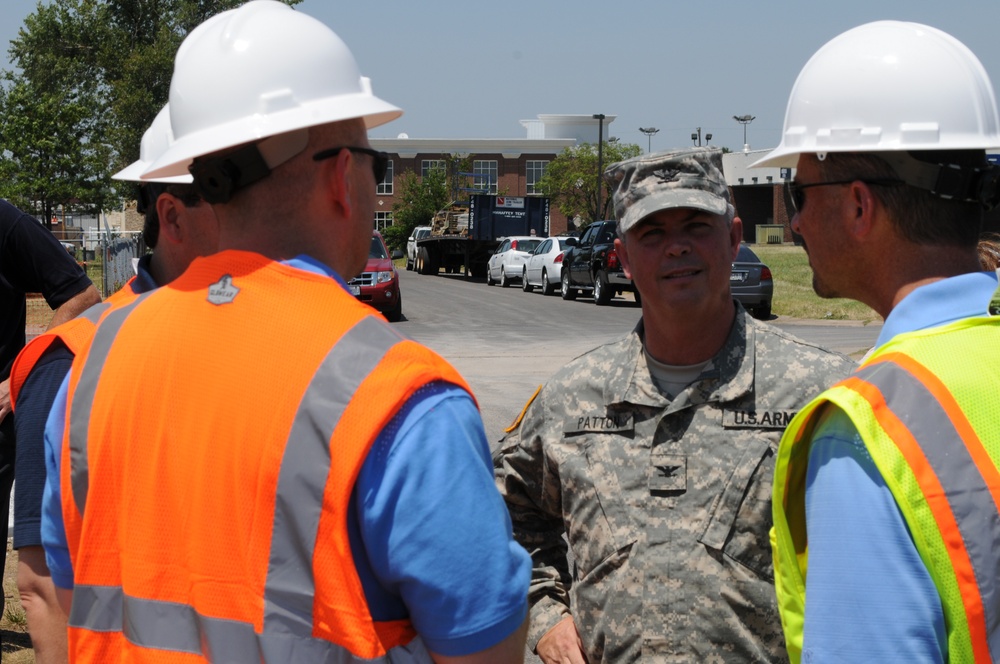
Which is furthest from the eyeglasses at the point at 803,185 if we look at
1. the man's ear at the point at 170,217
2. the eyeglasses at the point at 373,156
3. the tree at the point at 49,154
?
the tree at the point at 49,154

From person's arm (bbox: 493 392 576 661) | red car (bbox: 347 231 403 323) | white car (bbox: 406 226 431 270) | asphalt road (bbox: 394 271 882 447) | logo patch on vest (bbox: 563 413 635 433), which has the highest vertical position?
logo patch on vest (bbox: 563 413 635 433)

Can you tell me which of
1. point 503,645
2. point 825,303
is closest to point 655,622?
point 503,645

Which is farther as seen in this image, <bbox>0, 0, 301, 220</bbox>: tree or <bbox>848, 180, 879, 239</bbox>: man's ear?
<bbox>0, 0, 301, 220</bbox>: tree

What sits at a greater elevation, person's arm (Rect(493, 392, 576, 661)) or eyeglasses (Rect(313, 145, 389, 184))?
eyeglasses (Rect(313, 145, 389, 184))

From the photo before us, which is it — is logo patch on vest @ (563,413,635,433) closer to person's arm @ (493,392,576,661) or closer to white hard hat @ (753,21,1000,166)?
person's arm @ (493,392,576,661)

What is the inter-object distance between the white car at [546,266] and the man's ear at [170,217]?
88.1 ft

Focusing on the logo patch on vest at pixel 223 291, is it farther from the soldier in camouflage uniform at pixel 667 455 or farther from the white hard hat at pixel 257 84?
the soldier in camouflage uniform at pixel 667 455

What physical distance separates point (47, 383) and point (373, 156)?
5.10 ft

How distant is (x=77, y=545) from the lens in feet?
6.49

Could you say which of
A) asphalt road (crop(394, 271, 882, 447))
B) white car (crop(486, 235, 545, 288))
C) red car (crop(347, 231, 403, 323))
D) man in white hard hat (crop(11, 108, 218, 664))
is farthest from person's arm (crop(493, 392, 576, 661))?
white car (crop(486, 235, 545, 288))

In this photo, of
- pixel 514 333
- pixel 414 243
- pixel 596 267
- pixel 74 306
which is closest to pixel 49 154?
pixel 414 243

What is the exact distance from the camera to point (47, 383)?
3.14 meters

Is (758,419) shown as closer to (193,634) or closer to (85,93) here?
(193,634)

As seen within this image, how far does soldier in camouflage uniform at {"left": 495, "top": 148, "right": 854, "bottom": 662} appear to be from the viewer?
275cm
